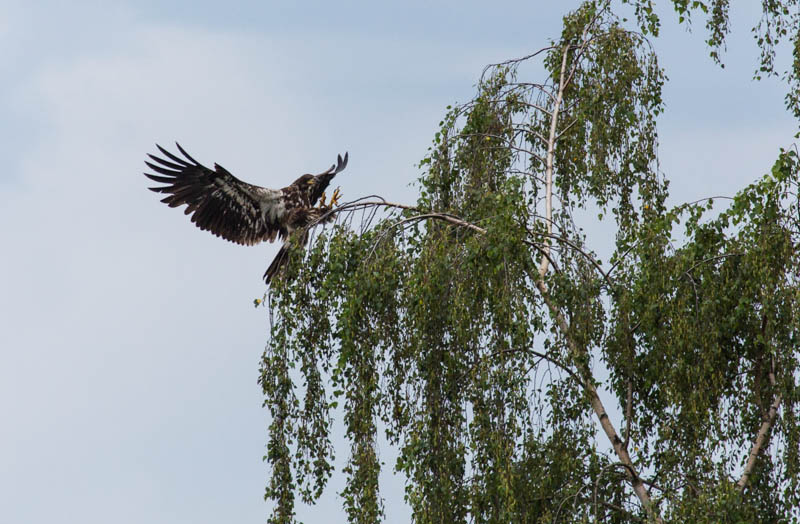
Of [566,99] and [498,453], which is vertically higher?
[566,99]

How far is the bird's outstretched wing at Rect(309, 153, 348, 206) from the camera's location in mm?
10496

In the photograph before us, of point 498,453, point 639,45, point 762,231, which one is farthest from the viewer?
point 639,45

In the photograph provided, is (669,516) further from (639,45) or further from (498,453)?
(639,45)

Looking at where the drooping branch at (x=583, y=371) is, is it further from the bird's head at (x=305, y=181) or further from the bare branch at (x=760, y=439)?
the bird's head at (x=305, y=181)

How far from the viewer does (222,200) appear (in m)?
10.5

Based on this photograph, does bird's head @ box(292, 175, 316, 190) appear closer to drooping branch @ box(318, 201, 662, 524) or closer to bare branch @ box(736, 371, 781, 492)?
drooping branch @ box(318, 201, 662, 524)

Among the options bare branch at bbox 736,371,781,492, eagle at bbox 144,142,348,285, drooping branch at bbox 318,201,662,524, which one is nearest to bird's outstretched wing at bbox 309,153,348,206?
eagle at bbox 144,142,348,285

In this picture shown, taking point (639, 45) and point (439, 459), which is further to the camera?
point (639, 45)

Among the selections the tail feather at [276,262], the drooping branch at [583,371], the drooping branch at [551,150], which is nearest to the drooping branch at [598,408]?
the drooping branch at [583,371]

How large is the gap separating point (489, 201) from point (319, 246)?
1243 millimetres

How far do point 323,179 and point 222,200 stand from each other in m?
0.89

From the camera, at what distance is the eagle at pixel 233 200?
10.4 metres

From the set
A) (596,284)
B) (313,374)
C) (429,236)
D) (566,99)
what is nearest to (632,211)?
(566,99)

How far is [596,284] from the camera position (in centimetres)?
843
